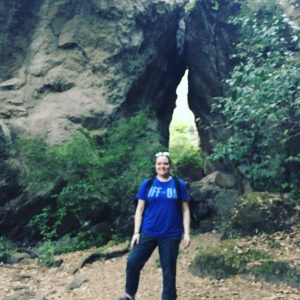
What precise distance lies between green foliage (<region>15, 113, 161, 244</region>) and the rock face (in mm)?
933

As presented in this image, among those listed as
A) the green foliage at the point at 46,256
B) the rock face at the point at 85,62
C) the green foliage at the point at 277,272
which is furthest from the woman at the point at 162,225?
the rock face at the point at 85,62

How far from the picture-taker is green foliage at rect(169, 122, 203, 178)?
829 inches

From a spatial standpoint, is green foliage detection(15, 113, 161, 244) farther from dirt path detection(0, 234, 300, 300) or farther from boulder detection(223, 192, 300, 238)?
boulder detection(223, 192, 300, 238)

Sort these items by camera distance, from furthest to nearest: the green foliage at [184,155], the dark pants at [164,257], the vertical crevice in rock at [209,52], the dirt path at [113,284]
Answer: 1. the green foliage at [184,155]
2. the vertical crevice in rock at [209,52]
3. the dirt path at [113,284]
4. the dark pants at [164,257]

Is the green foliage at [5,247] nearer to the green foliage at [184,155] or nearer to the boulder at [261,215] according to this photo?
the boulder at [261,215]

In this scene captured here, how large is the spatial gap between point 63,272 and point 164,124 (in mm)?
12926

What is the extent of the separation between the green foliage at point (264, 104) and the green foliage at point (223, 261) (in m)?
2.65

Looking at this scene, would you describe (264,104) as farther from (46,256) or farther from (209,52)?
(209,52)

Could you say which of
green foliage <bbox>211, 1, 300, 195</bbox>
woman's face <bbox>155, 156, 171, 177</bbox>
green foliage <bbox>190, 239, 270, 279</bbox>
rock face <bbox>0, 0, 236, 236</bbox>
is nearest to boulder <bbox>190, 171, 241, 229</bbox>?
green foliage <bbox>211, 1, 300, 195</bbox>

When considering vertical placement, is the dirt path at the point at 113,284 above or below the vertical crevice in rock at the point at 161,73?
below

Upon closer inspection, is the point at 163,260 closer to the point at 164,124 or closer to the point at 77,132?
the point at 77,132

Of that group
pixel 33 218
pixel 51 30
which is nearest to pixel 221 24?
pixel 51 30

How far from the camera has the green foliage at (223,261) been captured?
7121mm

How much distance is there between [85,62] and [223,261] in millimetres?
11527
